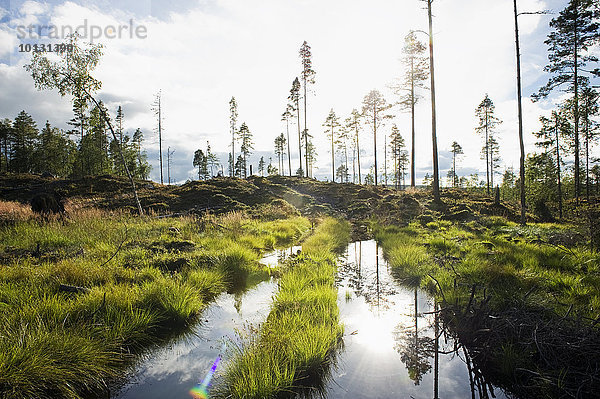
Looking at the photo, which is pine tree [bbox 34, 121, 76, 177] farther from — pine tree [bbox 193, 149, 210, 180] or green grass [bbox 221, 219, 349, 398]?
green grass [bbox 221, 219, 349, 398]

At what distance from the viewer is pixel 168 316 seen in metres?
4.62

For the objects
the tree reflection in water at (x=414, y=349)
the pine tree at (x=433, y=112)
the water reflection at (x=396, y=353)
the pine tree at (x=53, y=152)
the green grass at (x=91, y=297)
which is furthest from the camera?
the pine tree at (x=53, y=152)

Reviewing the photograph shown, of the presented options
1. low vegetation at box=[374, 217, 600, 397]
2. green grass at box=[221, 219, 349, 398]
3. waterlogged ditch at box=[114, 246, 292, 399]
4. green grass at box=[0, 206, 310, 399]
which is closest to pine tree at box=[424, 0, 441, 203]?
low vegetation at box=[374, 217, 600, 397]

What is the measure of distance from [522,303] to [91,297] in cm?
719

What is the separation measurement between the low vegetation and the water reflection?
0.34 metres

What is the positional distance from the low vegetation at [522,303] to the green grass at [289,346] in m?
1.97

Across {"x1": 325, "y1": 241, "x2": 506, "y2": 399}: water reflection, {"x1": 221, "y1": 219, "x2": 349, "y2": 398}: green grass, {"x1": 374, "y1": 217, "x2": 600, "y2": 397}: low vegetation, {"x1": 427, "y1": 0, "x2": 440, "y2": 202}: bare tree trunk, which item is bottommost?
{"x1": 325, "y1": 241, "x2": 506, "y2": 399}: water reflection

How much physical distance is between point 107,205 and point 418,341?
2531cm

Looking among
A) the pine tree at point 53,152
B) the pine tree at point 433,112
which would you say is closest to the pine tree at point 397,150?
the pine tree at point 433,112

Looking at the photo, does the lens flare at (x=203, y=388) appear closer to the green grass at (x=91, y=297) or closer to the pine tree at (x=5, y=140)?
the green grass at (x=91, y=297)

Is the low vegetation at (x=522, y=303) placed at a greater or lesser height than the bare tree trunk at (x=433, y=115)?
lesser

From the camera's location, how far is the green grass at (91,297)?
285 centimetres

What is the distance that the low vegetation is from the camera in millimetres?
2898

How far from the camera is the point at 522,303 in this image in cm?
411
